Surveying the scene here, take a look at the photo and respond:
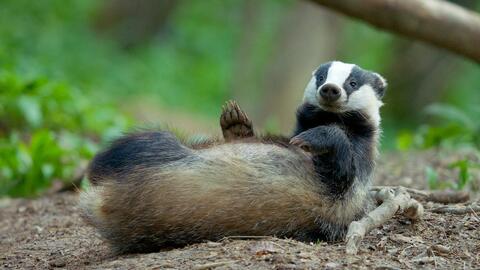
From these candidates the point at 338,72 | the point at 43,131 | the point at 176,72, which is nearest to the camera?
the point at 338,72

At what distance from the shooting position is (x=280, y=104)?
16531 millimetres

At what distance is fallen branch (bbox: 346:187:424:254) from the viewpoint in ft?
15.3

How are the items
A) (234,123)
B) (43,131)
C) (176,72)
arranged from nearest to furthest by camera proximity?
(234,123)
(43,131)
(176,72)

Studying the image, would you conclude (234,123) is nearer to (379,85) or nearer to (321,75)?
(321,75)

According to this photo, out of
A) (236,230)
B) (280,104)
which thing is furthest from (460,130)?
(280,104)

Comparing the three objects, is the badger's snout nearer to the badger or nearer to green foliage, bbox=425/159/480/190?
the badger

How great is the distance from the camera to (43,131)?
29.5 feet

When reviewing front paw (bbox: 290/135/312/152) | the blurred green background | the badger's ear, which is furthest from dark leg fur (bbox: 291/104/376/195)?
the blurred green background

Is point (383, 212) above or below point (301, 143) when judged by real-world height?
below

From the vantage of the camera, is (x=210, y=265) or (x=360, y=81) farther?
(x=360, y=81)

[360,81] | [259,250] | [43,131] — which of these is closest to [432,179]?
[360,81]

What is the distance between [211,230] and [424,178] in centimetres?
355

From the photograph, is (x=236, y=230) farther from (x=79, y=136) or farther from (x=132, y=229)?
(x=79, y=136)

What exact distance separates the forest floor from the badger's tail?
48cm
